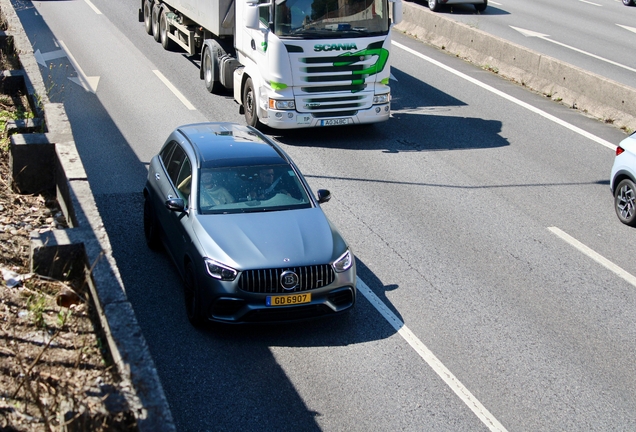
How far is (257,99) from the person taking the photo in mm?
15070

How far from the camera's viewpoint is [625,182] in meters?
11.9

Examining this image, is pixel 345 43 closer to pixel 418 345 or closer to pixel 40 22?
pixel 418 345

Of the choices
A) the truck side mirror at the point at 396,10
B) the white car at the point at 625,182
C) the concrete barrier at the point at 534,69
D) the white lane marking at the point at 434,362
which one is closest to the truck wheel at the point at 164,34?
the concrete barrier at the point at 534,69

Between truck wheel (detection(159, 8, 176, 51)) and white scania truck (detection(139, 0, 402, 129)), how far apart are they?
6020mm

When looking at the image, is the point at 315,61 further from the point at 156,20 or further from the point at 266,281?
the point at 156,20

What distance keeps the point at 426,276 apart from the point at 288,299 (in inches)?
95.0

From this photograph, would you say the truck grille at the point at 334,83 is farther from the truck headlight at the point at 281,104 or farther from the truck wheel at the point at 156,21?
the truck wheel at the point at 156,21

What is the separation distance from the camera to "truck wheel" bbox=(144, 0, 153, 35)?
76.2 ft

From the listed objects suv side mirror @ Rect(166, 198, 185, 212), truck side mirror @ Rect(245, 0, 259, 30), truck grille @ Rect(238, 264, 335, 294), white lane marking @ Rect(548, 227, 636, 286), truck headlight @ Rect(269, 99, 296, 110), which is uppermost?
truck side mirror @ Rect(245, 0, 259, 30)

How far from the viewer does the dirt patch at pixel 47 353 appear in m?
5.14

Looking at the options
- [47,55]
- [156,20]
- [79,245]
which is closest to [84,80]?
[47,55]

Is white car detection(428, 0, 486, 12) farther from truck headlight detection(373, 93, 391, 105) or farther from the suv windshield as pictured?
the suv windshield

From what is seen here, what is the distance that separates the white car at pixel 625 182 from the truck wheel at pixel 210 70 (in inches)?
347

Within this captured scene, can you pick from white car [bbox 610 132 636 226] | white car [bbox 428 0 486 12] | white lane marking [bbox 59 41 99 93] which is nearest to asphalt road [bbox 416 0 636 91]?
white car [bbox 428 0 486 12]
